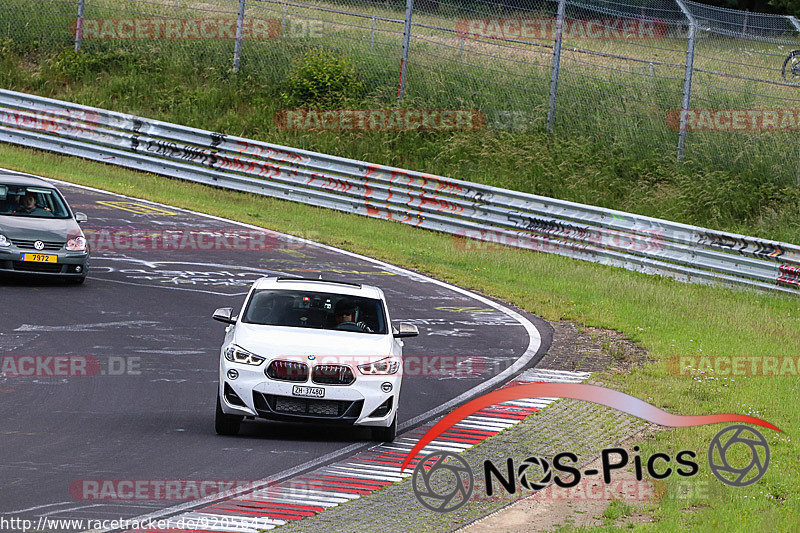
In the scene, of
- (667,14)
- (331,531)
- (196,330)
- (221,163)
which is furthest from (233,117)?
(331,531)

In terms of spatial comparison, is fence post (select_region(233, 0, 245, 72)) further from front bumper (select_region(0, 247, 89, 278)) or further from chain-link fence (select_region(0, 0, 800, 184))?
front bumper (select_region(0, 247, 89, 278))

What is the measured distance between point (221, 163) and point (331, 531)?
63.6ft

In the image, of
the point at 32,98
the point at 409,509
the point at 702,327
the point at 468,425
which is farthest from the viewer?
the point at 32,98

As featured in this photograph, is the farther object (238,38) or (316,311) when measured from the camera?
(238,38)

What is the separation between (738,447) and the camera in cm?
1057

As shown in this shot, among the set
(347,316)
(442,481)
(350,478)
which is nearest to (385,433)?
(350,478)

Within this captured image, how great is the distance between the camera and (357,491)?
9.16 metres

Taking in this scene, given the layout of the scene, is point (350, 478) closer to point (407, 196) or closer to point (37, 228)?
point (37, 228)

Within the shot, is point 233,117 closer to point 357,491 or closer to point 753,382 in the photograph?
point 753,382

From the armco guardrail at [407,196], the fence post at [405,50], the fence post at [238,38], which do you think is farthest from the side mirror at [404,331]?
the fence post at [238,38]

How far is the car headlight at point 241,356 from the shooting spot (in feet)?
34.9

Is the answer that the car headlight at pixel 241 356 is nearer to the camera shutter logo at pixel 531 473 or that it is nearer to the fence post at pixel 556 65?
the camera shutter logo at pixel 531 473

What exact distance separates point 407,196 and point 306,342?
14018 mm

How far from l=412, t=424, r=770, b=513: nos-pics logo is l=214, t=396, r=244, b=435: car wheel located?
1848mm
